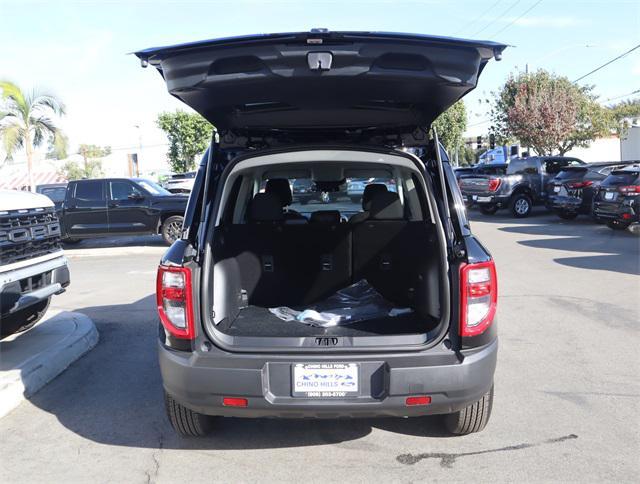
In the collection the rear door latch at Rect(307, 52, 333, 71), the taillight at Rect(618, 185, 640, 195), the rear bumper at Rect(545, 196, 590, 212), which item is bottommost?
the rear bumper at Rect(545, 196, 590, 212)

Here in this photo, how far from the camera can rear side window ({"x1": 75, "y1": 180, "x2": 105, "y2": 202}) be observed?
46.1ft

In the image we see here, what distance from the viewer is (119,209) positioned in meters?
13.9

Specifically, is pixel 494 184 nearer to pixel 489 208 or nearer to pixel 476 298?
pixel 489 208

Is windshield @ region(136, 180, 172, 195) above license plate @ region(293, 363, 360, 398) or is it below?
above

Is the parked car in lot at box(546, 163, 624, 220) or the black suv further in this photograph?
the parked car in lot at box(546, 163, 624, 220)

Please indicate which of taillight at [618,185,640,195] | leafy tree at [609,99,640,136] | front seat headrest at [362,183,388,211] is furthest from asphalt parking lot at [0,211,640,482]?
leafy tree at [609,99,640,136]

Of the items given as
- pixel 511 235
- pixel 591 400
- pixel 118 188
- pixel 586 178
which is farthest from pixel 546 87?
pixel 591 400

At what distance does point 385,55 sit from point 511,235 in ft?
38.8

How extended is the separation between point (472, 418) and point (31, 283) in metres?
3.86

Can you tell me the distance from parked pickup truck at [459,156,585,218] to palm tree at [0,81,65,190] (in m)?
15.6

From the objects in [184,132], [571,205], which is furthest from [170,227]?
[184,132]

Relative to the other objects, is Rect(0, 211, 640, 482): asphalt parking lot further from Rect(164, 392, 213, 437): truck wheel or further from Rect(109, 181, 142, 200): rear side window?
Rect(109, 181, 142, 200): rear side window

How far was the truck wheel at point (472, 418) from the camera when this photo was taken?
3.60 m

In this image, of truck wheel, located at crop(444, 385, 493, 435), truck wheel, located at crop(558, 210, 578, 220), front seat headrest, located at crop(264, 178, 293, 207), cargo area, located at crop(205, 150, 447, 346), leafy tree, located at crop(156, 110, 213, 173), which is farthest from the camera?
leafy tree, located at crop(156, 110, 213, 173)
